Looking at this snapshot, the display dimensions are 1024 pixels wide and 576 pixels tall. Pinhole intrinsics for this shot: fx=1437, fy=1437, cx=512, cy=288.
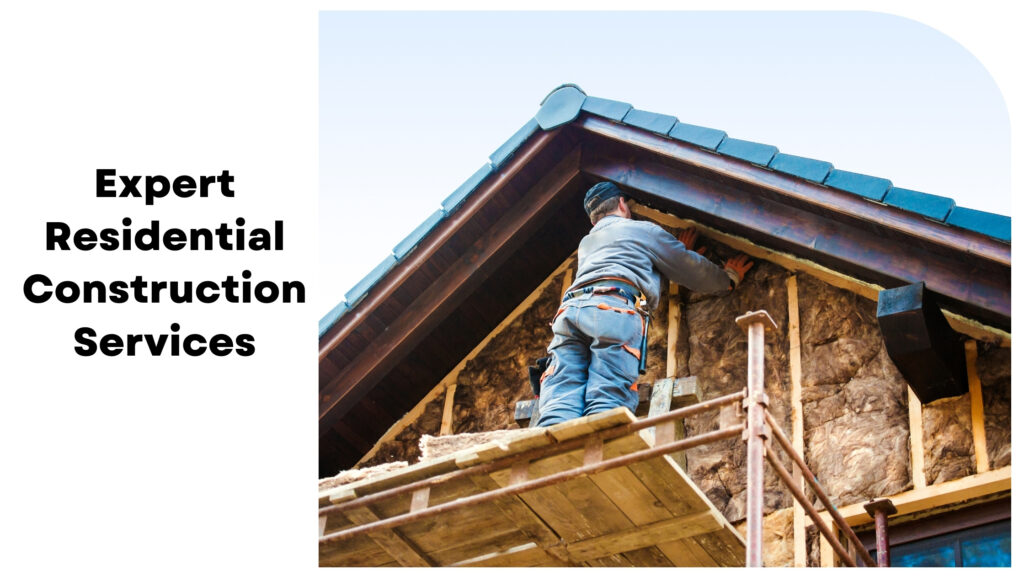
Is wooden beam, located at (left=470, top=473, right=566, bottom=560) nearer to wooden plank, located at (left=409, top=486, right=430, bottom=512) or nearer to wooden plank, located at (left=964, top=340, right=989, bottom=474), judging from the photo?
wooden plank, located at (left=409, top=486, right=430, bottom=512)

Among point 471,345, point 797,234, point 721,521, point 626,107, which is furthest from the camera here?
point 471,345

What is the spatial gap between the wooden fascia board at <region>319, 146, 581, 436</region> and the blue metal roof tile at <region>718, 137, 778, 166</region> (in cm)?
136

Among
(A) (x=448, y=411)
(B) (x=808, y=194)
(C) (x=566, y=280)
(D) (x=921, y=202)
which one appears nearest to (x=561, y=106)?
(C) (x=566, y=280)

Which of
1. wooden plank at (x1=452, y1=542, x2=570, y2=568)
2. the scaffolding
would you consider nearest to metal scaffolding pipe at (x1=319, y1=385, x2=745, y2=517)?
the scaffolding

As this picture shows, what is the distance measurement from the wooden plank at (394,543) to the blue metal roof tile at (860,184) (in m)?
3.03

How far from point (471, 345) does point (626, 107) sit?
1999 mm

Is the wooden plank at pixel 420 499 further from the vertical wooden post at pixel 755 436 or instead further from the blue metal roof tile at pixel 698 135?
the blue metal roof tile at pixel 698 135

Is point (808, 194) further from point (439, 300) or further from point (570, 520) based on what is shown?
point (439, 300)

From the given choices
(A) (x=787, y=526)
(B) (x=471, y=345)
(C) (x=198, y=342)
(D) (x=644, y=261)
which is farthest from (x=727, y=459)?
(C) (x=198, y=342)

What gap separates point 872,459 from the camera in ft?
25.6

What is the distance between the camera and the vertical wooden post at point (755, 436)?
623 cm

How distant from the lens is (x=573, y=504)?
7.44 metres

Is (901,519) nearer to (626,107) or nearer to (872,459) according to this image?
(872,459)

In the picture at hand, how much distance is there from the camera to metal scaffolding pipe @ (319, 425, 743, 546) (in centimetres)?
673
